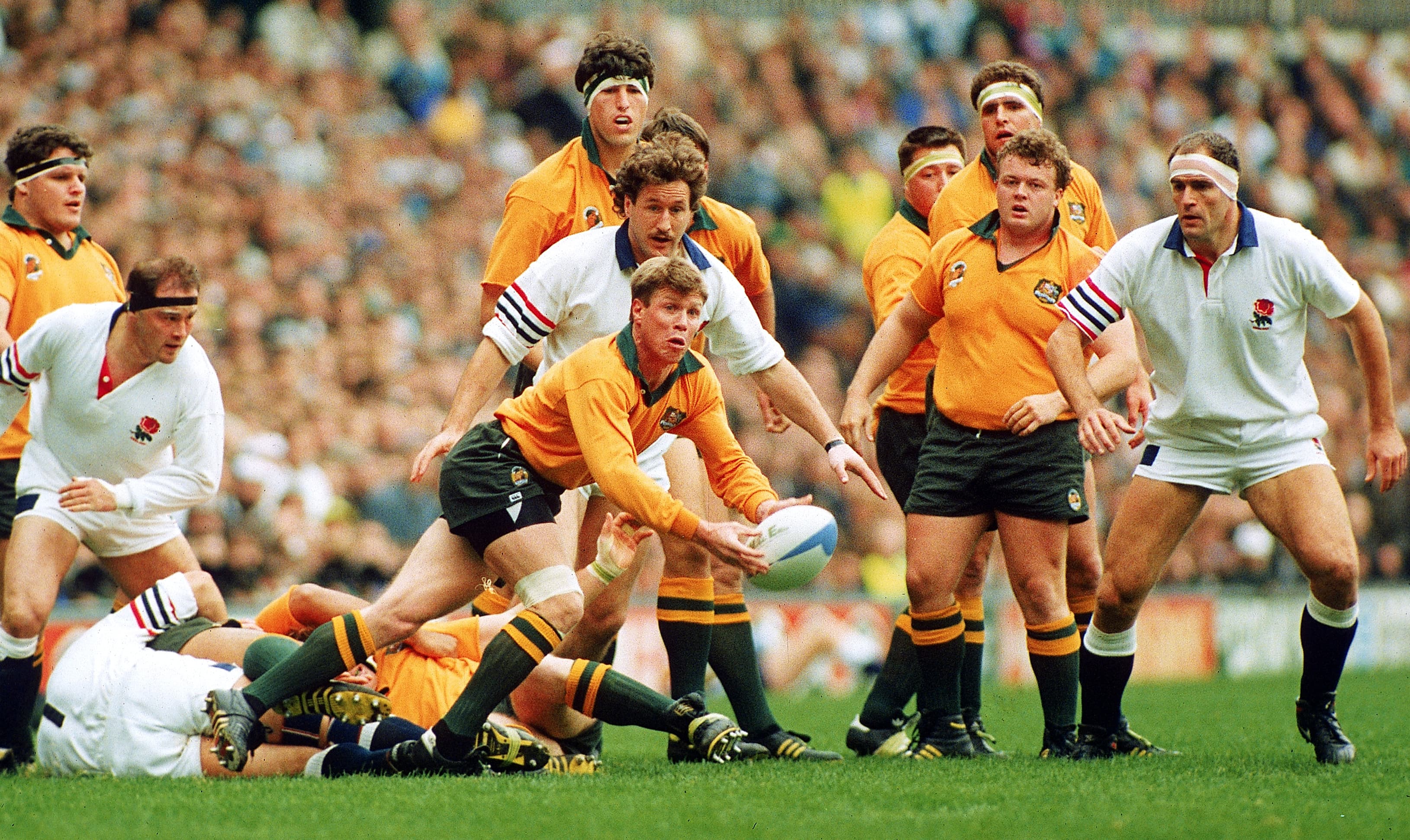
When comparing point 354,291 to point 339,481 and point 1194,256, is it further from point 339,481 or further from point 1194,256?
point 1194,256

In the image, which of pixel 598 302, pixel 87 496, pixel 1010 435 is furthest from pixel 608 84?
pixel 87 496

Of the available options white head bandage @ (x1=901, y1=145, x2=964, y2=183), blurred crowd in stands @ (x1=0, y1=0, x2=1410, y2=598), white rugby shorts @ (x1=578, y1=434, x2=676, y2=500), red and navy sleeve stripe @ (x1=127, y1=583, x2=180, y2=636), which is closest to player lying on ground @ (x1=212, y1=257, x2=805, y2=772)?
white rugby shorts @ (x1=578, y1=434, x2=676, y2=500)

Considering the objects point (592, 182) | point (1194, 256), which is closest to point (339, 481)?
point (592, 182)

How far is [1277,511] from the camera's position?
619 centimetres

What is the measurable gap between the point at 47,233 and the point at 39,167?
30cm

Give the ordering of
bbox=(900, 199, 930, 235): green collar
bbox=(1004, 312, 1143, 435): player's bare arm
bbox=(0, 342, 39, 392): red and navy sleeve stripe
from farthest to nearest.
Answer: bbox=(900, 199, 930, 235): green collar < bbox=(0, 342, 39, 392): red and navy sleeve stripe < bbox=(1004, 312, 1143, 435): player's bare arm

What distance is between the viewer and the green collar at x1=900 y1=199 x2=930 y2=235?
7719 mm

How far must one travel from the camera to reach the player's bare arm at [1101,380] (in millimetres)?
6414

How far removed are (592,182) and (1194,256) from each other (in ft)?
8.27

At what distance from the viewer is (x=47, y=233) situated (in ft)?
24.6

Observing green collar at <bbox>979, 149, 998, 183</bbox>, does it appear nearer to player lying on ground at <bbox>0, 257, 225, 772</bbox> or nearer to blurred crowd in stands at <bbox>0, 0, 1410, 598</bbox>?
player lying on ground at <bbox>0, 257, 225, 772</bbox>

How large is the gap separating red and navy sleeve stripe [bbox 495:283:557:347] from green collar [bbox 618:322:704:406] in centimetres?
55

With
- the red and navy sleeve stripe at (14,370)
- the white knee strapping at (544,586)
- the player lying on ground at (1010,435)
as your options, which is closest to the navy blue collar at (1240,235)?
the player lying on ground at (1010,435)

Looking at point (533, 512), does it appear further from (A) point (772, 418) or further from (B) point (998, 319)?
(B) point (998, 319)
